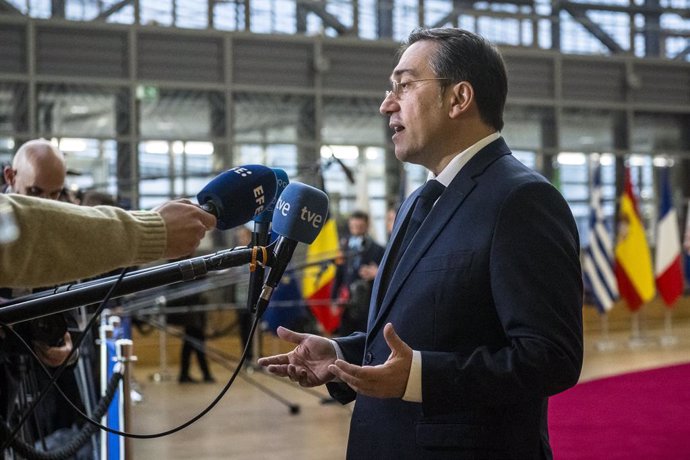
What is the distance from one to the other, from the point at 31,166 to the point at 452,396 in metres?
2.25

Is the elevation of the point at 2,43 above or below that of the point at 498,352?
above

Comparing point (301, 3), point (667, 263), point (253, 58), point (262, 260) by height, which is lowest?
point (667, 263)

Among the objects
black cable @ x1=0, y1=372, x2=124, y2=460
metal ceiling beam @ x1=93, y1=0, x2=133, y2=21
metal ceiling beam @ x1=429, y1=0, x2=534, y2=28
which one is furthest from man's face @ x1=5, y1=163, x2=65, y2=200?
metal ceiling beam @ x1=429, y1=0, x2=534, y2=28

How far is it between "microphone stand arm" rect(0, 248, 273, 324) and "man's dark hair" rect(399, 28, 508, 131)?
2.28ft

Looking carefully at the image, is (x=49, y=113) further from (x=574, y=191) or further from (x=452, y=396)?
(x=452, y=396)

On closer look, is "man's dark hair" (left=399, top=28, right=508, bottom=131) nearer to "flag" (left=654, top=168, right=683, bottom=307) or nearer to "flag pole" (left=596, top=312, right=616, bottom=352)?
"flag pole" (left=596, top=312, right=616, bottom=352)

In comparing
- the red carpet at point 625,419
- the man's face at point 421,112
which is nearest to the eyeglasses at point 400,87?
the man's face at point 421,112

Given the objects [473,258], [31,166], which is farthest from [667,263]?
[473,258]

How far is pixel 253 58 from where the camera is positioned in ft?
42.9

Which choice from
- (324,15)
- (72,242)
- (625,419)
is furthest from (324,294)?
(72,242)

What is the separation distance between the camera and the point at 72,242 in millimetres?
1506

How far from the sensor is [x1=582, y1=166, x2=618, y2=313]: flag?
1246 centimetres

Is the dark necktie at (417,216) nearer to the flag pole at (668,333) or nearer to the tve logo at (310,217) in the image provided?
the tve logo at (310,217)

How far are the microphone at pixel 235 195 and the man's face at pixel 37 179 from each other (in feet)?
5.87
